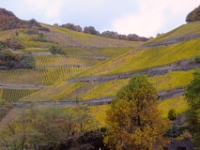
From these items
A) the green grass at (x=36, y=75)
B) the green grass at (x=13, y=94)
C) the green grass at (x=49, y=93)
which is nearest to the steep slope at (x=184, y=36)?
the green grass at (x=49, y=93)

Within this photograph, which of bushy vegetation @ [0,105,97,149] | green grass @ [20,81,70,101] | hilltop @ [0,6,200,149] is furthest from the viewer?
green grass @ [20,81,70,101]

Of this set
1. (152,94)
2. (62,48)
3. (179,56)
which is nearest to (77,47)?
(62,48)

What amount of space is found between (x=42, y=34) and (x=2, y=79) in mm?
52432

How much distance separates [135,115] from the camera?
42.4m

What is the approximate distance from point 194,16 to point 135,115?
217ft

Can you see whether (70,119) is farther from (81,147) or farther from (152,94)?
(152,94)

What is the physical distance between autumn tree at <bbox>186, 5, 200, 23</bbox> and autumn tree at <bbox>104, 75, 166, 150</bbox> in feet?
206

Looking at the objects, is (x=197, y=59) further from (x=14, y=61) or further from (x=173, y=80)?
(x=14, y=61)

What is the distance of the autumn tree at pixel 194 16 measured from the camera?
101938 millimetres

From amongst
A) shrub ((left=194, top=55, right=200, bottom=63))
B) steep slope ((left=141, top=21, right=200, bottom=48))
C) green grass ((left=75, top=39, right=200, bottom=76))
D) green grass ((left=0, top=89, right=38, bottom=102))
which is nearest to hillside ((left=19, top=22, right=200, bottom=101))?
green grass ((left=75, top=39, right=200, bottom=76))

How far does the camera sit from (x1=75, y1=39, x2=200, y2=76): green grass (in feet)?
243

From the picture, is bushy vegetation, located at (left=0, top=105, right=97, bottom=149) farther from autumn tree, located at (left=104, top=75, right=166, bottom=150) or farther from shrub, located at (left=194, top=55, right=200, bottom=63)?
shrub, located at (left=194, top=55, right=200, bottom=63)

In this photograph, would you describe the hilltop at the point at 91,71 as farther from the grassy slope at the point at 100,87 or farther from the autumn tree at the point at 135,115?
the autumn tree at the point at 135,115

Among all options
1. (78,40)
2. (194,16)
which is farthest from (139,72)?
(78,40)
